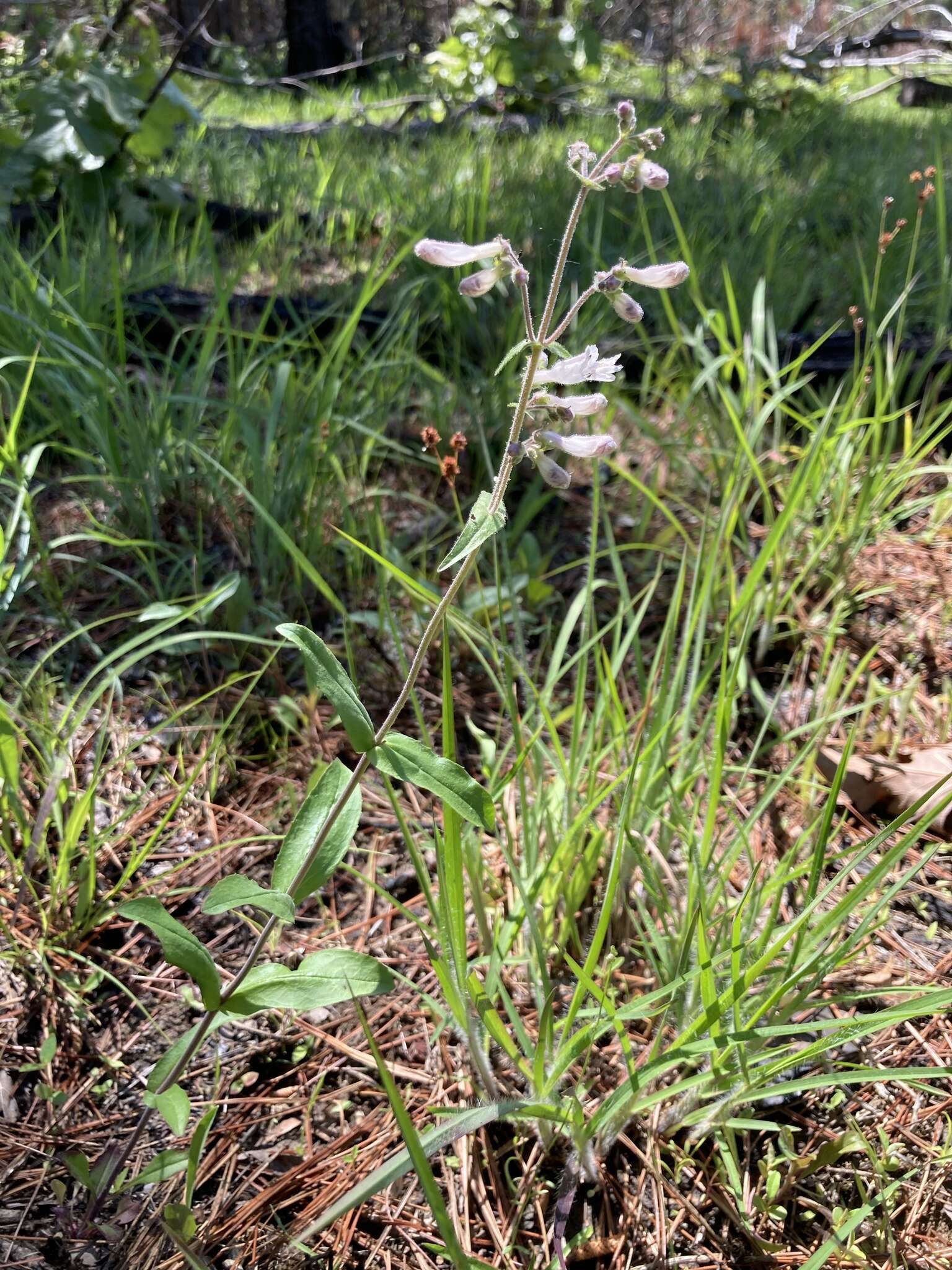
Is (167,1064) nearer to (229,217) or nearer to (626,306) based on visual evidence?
(626,306)

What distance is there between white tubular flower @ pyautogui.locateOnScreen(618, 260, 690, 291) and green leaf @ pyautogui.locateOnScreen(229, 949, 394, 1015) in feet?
2.79

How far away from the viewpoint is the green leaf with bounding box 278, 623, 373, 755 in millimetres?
937

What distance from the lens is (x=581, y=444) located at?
39.1 inches

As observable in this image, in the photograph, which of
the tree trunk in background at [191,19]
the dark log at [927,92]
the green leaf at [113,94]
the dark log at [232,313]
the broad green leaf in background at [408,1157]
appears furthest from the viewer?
the tree trunk in background at [191,19]

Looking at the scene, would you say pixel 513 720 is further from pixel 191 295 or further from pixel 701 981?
pixel 191 295

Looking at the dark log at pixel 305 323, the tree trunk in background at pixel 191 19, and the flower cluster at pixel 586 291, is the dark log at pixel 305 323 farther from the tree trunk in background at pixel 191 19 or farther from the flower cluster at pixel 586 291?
the tree trunk in background at pixel 191 19

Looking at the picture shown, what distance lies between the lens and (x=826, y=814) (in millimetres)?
1030

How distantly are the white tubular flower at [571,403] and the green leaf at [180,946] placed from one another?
29.1 inches

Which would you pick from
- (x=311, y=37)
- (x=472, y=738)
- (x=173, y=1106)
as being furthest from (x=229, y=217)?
(x=311, y=37)

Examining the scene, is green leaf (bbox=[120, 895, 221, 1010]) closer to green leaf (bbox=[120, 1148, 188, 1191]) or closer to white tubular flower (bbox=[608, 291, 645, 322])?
green leaf (bbox=[120, 1148, 188, 1191])

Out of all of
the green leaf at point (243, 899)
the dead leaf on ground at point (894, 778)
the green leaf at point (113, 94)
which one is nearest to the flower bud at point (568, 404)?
Result: the green leaf at point (243, 899)

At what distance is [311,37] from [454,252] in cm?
1044

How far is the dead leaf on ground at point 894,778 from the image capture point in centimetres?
160

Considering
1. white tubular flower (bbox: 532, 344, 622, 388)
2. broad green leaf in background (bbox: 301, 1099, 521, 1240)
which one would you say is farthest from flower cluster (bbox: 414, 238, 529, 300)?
broad green leaf in background (bbox: 301, 1099, 521, 1240)
